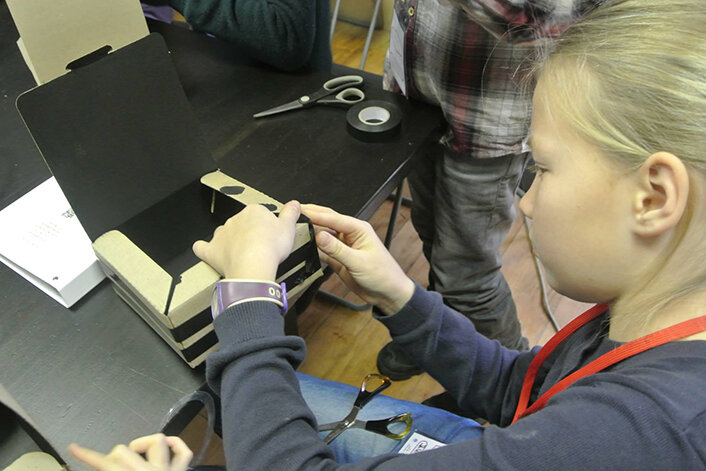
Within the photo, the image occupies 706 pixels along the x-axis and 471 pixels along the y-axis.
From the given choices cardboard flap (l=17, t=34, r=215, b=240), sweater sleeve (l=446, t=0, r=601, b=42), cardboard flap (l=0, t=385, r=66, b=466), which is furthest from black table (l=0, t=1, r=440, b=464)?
sweater sleeve (l=446, t=0, r=601, b=42)

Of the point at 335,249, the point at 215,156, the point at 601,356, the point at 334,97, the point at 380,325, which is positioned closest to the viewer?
the point at 601,356

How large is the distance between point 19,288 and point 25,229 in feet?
0.31

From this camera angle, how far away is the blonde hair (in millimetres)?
452

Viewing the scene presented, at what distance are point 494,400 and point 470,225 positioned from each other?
418 millimetres

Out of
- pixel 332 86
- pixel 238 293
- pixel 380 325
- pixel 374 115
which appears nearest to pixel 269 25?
pixel 332 86

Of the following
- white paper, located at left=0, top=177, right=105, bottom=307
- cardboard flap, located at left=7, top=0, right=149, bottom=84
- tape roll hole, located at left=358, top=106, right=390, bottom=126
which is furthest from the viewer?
tape roll hole, located at left=358, top=106, right=390, bottom=126

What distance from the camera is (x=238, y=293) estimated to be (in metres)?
0.58

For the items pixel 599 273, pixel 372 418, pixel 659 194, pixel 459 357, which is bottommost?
pixel 372 418

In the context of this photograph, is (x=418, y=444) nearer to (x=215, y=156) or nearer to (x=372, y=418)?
(x=372, y=418)

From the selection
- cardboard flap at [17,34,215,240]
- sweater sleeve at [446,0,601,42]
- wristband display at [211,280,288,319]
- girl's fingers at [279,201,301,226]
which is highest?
sweater sleeve at [446,0,601,42]

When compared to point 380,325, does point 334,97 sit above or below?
above

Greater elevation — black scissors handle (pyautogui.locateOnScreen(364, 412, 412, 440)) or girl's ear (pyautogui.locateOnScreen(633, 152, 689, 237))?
girl's ear (pyautogui.locateOnScreen(633, 152, 689, 237))

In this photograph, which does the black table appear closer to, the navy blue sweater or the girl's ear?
the navy blue sweater

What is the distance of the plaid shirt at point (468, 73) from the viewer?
2.84 ft
